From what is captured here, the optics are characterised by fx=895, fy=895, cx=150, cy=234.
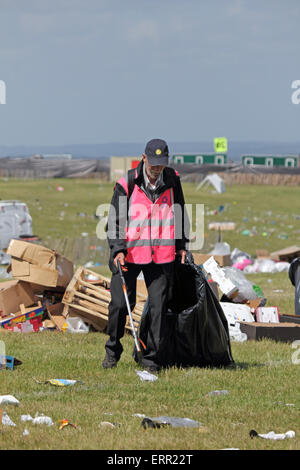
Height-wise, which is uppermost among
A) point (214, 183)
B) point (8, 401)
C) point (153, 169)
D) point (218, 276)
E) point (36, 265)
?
point (153, 169)

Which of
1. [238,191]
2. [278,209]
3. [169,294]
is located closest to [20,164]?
[238,191]

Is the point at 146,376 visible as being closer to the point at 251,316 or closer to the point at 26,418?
the point at 26,418

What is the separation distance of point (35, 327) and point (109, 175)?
2153 inches

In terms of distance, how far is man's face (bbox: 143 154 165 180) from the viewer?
7.48 metres

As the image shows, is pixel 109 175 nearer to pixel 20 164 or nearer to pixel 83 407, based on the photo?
Result: pixel 20 164

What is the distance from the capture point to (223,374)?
7754mm

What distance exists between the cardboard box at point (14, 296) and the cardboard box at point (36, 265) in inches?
5.9

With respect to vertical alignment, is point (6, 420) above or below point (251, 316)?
above

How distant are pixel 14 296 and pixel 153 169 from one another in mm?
3905

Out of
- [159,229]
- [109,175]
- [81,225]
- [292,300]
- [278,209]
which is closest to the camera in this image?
[159,229]

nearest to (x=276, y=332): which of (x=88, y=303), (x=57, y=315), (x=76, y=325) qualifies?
(x=88, y=303)

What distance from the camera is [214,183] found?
179 ft

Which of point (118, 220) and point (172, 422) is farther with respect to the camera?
point (118, 220)

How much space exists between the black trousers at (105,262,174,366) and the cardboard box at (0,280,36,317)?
3.15 metres
